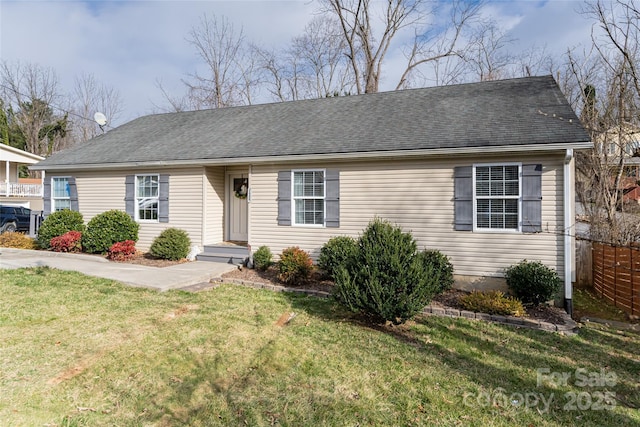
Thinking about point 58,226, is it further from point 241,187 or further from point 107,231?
point 241,187

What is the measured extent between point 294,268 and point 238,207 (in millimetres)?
3421

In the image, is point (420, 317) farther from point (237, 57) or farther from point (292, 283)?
point (237, 57)

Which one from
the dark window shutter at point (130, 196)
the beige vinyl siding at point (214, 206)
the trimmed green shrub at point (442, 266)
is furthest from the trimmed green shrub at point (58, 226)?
the trimmed green shrub at point (442, 266)

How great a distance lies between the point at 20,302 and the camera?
5.59m

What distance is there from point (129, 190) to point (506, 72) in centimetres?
1930

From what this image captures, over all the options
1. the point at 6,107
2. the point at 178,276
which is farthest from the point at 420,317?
the point at 6,107

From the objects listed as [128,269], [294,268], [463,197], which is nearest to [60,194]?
[128,269]

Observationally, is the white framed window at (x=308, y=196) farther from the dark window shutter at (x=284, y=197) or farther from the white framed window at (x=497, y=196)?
the white framed window at (x=497, y=196)

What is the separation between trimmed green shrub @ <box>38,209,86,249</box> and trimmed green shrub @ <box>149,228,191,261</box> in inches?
119

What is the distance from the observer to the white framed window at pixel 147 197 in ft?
32.8

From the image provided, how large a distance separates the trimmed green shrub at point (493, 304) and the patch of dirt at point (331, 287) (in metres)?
0.18

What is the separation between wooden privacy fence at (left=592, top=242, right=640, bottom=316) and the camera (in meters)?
6.14

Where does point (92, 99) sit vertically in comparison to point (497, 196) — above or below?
above

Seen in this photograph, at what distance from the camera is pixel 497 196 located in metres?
6.85
